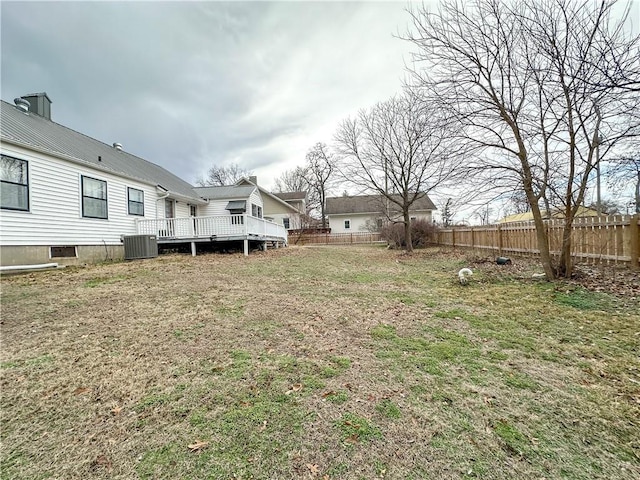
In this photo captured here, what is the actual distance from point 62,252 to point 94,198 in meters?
2.38

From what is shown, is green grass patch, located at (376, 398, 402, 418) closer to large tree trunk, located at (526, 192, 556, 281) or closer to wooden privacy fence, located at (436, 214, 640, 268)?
large tree trunk, located at (526, 192, 556, 281)

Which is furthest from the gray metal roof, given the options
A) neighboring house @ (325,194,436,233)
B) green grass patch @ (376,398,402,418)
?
green grass patch @ (376,398,402,418)

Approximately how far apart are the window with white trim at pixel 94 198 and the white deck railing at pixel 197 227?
164 centimetres

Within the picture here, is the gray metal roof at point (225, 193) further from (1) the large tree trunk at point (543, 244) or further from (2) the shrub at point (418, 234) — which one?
(1) the large tree trunk at point (543, 244)

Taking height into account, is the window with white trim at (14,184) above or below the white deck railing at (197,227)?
above

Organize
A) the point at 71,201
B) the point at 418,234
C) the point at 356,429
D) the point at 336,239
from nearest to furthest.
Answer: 1. the point at 356,429
2. the point at 71,201
3. the point at 418,234
4. the point at 336,239

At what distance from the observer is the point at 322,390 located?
238 cm

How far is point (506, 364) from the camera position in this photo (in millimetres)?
2766

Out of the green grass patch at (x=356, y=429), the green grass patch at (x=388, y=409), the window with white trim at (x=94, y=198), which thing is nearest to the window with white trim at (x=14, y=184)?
the window with white trim at (x=94, y=198)

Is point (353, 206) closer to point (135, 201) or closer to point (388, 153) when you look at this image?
point (388, 153)

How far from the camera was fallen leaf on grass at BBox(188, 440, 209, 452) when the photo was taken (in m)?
1.78

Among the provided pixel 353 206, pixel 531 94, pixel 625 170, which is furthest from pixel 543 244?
pixel 353 206

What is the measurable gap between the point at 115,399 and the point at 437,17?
27.3 ft

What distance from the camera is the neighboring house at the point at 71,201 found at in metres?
8.17
